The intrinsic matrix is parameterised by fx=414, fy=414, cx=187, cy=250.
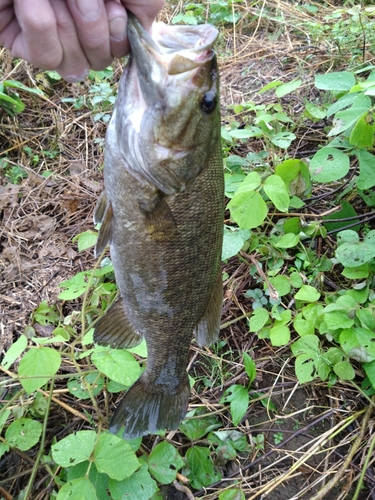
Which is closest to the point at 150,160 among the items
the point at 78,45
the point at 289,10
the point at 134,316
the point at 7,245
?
the point at 78,45

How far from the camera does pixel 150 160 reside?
144 centimetres

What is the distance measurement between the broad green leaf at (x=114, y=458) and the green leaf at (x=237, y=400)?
0.72 meters

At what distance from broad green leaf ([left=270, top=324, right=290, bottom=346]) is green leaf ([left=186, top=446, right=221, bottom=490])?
690mm

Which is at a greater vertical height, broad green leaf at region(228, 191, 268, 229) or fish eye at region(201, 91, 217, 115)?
fish eye at region(201, 91, 217, 115)

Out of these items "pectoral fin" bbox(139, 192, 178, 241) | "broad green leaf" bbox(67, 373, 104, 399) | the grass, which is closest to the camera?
"pectoral fin" bbox(139, 192, 178, 241)

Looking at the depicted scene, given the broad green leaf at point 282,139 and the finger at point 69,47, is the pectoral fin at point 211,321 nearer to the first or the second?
the finger at point 69,47

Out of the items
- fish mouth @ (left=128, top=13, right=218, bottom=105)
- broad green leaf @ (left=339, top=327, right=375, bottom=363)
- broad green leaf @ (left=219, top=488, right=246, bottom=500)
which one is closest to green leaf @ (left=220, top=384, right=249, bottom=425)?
broad green leaf @ (left=219, top=488, right=246, bottom=500)

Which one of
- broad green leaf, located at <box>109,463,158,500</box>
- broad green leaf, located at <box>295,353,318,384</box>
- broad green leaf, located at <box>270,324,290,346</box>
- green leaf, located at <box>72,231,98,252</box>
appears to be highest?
green leaf, located at <box>72,231,98,252</box>

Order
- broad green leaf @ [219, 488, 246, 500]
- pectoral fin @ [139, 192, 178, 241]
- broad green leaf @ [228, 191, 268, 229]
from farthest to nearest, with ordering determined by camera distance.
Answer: broad green leaf @ [228, 191, 268, 229] < broad green leaf @ [219, 488, 246, 500] < pectoral fin @ [139, 192, 178, 241]

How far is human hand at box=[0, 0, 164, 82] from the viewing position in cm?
125

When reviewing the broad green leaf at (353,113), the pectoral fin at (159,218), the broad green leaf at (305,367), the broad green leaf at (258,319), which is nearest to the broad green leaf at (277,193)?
the broad green leaf at (353,113)

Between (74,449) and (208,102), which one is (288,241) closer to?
(208,102)

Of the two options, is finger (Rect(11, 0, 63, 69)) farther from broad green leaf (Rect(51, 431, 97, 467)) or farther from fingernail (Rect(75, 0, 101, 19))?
broad green leaf (Rect(51, 431, 97, 467))

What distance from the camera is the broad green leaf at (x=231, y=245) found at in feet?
7.81
